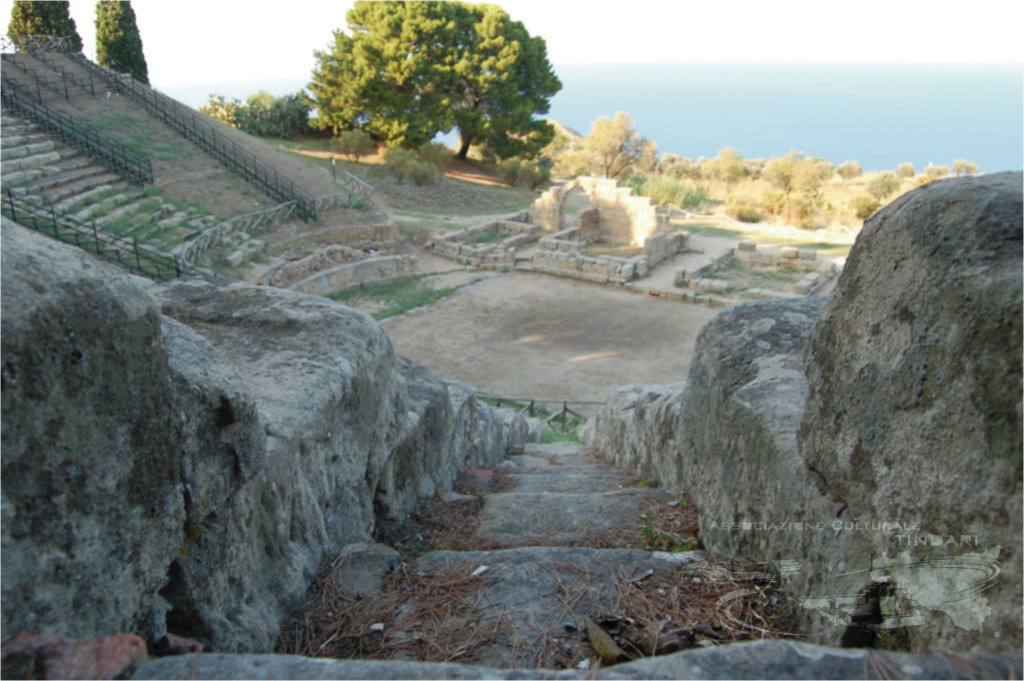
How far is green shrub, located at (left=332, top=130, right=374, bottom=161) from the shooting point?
3086 centimetres

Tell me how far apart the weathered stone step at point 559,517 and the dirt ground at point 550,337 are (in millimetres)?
7365

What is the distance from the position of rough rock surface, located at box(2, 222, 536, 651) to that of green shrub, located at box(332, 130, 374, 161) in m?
28.4

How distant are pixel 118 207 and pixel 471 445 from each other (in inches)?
550

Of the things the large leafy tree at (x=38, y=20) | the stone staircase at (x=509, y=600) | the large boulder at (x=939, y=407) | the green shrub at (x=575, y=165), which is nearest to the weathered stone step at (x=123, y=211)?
the large leafy tree at (x=38, y=20)

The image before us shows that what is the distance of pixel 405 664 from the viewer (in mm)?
1748

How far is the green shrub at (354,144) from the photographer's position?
101 ft

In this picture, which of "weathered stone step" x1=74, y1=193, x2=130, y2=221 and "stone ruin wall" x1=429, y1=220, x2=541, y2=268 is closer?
"weathered stone step" x1=74, y1=193, x2=130, y2=221

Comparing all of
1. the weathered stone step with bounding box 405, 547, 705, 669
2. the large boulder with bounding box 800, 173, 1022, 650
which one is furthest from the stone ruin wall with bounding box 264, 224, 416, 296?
the large boulder with bounding box 800, 173, 1022, 650

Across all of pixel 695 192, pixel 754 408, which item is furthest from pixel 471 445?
pixel 695 192

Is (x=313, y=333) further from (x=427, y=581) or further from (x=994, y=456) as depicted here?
(x=994, y=456)

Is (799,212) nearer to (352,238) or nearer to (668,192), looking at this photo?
(668,192)

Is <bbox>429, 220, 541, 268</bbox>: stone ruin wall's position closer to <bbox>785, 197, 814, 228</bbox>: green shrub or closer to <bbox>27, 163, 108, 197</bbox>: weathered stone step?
<bbox>27, 163, 108, 197</bbox>: weathered stone step

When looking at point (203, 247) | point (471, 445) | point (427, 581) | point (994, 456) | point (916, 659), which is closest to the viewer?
point (916, 659)

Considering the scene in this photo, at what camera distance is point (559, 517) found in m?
4.79
